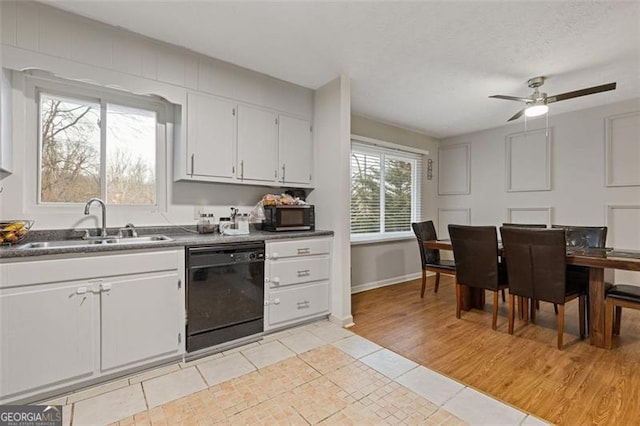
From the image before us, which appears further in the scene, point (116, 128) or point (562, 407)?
point (116, 128)

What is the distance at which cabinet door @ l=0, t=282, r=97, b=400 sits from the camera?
153cm

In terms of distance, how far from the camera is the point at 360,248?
3990 millimetres

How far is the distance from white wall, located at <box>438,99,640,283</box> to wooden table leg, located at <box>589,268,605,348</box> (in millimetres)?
1751

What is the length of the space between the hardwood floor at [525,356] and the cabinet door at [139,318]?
5.37ft

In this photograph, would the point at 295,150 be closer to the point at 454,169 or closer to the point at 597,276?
the point at 597,276

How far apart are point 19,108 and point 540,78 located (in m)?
4.41

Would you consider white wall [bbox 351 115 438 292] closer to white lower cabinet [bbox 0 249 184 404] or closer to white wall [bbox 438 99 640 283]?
white wall [bbox 438 99 640 283]

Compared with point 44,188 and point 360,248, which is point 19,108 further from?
point 360,248

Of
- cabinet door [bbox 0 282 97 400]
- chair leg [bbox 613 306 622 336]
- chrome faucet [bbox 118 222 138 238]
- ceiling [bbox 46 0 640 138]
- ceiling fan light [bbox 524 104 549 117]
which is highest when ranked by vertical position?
ceiling [bbox 46 0 640 138]

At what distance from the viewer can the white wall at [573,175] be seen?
341cm

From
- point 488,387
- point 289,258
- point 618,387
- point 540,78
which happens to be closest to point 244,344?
point 289,258

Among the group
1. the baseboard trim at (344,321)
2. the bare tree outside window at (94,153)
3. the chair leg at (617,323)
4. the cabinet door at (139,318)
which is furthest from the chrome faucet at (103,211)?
the chair leg at (617,323)

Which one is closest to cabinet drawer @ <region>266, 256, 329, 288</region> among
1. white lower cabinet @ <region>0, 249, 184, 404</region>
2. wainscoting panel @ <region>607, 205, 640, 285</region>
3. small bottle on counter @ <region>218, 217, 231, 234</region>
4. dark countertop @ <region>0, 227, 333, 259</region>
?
dark countertop @ <region>0, 227, 333, 259</region>

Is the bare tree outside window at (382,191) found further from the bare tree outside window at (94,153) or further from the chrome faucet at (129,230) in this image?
the chrome faucet at (129,230)
